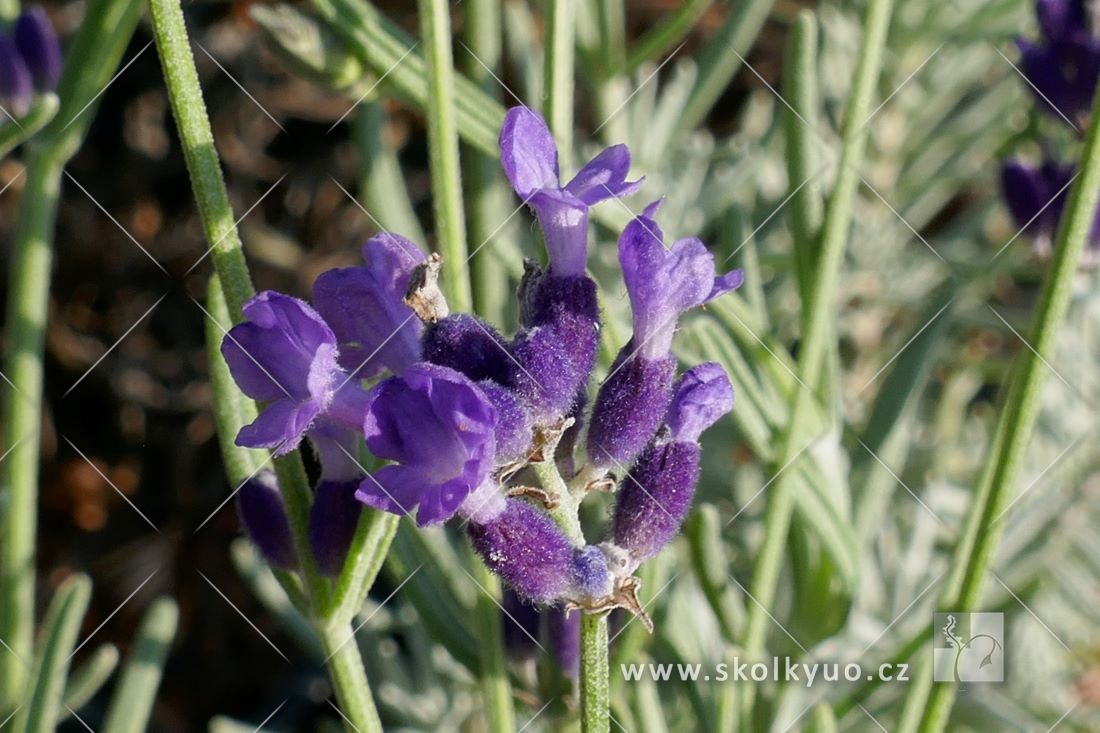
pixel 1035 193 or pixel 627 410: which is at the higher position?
pixel 1035 193

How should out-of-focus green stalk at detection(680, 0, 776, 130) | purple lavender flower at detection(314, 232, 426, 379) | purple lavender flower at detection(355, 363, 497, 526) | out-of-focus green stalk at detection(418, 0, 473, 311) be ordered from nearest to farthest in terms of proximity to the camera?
purple lavender flower at detection(355, 363, 497, 526), purple lavender flower at detection(314, 232, 426, 379), out-of-focus green stalk at detection(418, 0, 473, 311), out-of-focus green stalk at detection(680, 0, 776, 130)

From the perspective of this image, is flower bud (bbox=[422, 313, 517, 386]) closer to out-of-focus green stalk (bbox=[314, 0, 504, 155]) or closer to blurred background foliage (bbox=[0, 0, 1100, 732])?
blurred background foliage (bbox=[0, 0, 1100, 732])

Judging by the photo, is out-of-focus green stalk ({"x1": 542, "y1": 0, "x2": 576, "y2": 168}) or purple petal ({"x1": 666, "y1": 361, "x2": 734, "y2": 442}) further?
out-of-focus green stalk ({"x1": 542, "y1": 0, "x2": 576, "y2": 168})

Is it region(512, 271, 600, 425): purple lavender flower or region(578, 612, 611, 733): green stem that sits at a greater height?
region(512, 271, 600, 425): purple lavender flower

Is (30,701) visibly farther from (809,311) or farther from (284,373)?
(809,311)

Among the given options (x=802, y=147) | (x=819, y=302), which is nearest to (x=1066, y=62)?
(x=802, y=147)

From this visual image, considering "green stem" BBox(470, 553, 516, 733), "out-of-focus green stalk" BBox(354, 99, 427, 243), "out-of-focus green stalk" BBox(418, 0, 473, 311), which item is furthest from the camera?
"out-of-focus green stalk" BBox(354, 99, 427, 243)

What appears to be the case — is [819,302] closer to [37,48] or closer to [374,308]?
[374,308]

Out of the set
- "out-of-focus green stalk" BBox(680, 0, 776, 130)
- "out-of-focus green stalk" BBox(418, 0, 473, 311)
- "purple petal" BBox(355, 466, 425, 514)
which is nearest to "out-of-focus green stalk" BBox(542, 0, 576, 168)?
"out-of-focus green stalk" BBox(418, 0, 473, 311)
